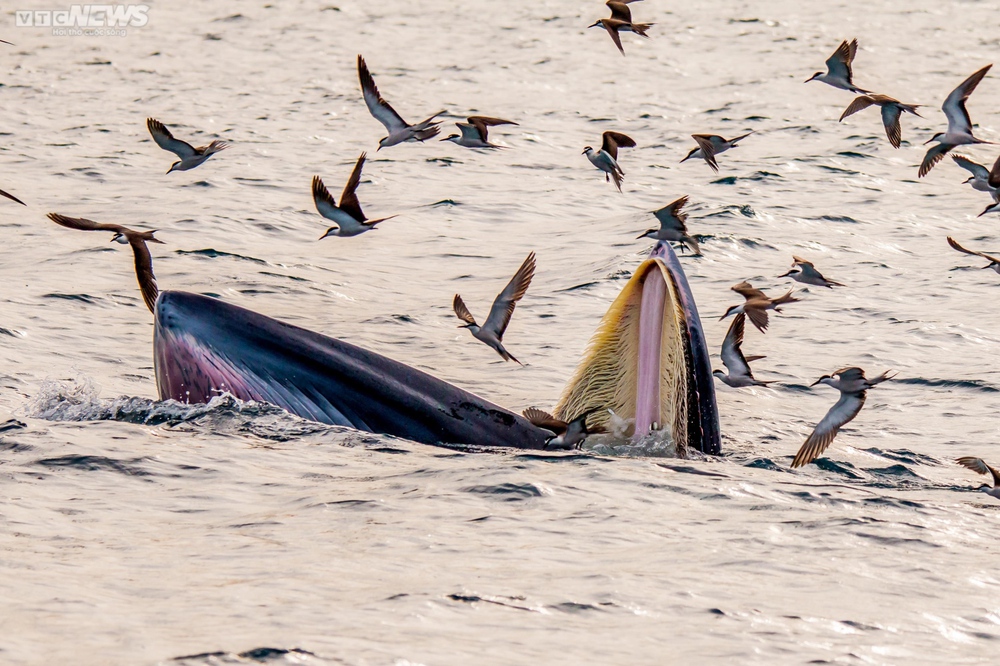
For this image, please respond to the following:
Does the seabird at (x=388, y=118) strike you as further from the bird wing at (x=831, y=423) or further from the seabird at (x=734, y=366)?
the bird wing at (x=831, y=423)

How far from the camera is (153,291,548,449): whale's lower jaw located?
9688 millimetres

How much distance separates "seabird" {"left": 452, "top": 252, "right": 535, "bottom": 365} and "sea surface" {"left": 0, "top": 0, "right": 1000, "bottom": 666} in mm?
641

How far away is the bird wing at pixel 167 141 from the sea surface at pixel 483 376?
181 centimetres

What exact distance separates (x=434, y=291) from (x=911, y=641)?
491 inches

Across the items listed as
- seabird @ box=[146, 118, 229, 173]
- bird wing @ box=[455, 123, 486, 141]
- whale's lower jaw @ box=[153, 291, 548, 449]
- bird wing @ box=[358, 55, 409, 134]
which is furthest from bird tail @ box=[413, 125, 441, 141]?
whale's lower jaw @ box=[153, 291, 548, 449]

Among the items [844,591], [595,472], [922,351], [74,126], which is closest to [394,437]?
[595,472]

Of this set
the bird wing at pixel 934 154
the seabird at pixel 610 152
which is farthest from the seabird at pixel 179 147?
the bird wing at pixel 934 154

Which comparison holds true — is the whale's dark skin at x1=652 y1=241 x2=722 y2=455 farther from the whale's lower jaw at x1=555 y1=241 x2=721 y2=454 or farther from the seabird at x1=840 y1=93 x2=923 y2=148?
the seabird at x1=840 y1=93 x2=923 y2=148

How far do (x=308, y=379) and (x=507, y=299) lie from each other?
12.8ft

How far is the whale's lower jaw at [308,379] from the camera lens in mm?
9688

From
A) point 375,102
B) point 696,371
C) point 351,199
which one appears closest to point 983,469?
point 696,371

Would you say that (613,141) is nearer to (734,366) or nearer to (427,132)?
(427,132)

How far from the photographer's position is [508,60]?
137ft

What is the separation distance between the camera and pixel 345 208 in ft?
50.2
